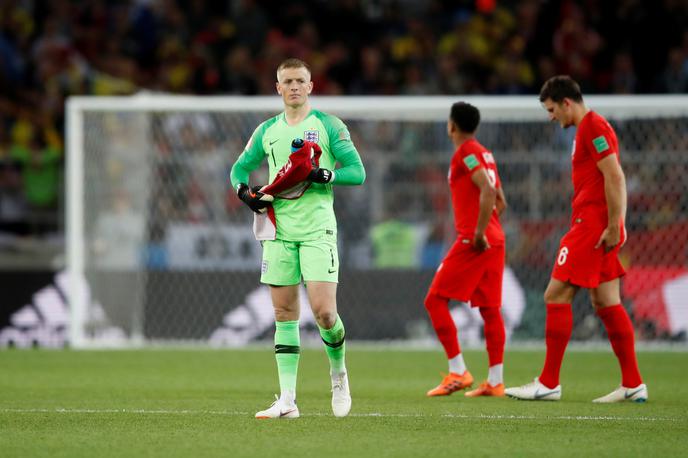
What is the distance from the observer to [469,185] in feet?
29.2

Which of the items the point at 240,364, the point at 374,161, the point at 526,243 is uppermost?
the point at 374,161

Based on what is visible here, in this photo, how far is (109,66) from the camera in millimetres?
18406

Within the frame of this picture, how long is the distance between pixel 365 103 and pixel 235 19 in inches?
233

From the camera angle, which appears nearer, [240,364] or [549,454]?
[549,454]

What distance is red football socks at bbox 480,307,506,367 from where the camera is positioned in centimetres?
881

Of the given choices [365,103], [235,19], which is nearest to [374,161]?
[365,103]

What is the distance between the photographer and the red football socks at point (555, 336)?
802 cm

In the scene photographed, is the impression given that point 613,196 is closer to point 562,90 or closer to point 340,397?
point 562,90

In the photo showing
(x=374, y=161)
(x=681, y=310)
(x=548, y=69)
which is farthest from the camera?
(x=548, y=69)

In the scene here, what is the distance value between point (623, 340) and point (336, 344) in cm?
212

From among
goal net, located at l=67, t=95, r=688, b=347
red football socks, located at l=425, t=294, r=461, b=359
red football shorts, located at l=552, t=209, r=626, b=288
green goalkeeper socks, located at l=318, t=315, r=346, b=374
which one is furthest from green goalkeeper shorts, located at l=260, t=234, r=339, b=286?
goal net, located at l=67, t=95, r=688, b=347

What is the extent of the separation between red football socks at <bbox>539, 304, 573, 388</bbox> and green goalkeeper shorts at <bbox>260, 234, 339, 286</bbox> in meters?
1.78

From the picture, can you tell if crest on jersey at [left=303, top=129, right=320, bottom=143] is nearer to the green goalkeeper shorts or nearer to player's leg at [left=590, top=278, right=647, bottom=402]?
the green goalkeeper shorts

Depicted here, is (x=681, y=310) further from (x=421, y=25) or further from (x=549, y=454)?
(x=549, y=454)
